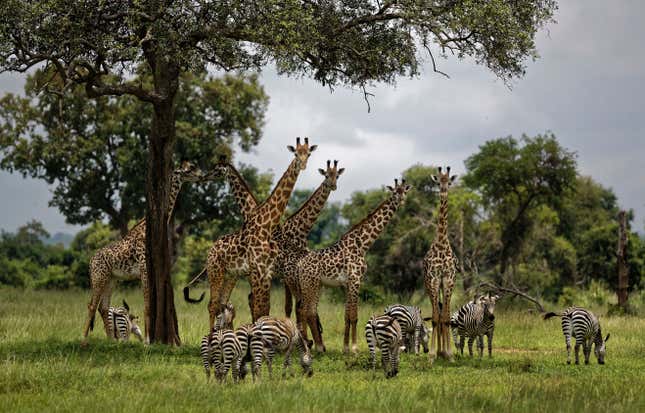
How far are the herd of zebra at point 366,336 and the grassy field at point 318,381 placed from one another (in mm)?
287

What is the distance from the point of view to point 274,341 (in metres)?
12.8

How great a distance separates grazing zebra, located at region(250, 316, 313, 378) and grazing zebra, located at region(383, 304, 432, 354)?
193 centimetres

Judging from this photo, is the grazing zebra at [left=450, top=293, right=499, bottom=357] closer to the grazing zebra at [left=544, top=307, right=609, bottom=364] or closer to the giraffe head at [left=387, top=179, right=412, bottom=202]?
the grazing zebra at [left=544, top=307, right=609, bottom=364]

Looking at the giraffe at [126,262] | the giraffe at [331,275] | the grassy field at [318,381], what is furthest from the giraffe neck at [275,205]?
the grassy field at [318,381]

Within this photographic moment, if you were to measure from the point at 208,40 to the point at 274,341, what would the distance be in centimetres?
715

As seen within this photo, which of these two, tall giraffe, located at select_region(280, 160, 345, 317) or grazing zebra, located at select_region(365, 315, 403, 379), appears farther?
tall giraffe, located at select_region(280, 160, 345, 317)

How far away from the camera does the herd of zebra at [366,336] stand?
1243cm

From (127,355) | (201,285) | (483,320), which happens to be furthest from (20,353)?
(201,285)

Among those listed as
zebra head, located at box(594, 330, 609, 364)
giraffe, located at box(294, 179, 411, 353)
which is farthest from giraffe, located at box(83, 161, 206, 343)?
zebra head, located at box(594, 330, 609, 364)

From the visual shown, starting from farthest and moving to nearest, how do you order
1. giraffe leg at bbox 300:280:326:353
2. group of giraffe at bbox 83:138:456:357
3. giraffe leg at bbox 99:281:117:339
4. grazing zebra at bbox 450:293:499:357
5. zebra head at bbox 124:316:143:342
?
zebra head at bbox 124:316:143:342, giraffe leg at bbox 99:281:117:339, giraffe leg at bbox 300:280:326:353, grazing zebra at bbox 450:293:499:357, group of giraffe at bbox 83:138:456:357

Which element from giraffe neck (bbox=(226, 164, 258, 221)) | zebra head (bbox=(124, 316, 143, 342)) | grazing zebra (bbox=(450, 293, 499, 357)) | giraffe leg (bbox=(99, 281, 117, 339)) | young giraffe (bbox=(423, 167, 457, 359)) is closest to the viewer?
young giraffe (bbox=(423, 167, 457, 359))

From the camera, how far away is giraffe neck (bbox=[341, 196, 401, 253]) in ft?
54.9

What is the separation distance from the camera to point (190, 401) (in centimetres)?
1102

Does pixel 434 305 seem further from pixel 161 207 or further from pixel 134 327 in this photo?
pixel 134 327
